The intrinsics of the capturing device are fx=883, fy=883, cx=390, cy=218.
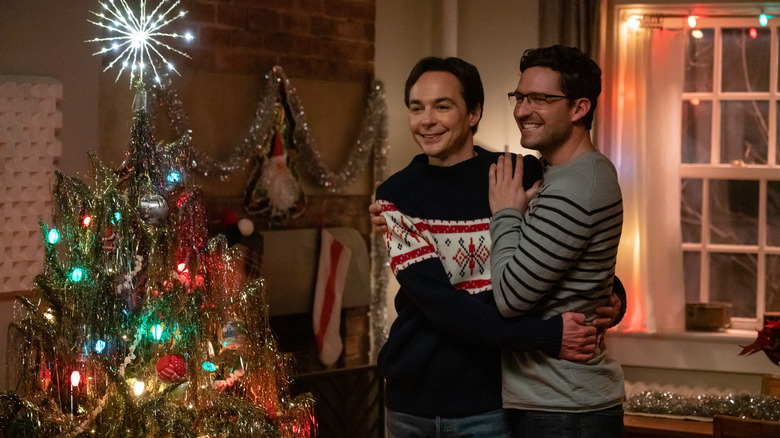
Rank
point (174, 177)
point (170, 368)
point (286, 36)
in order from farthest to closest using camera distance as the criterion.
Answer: point (286, 36)
point (174, 177)
point (170, 368)

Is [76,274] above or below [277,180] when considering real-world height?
below

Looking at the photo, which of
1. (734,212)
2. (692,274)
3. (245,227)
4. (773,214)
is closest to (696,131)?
(734,212)

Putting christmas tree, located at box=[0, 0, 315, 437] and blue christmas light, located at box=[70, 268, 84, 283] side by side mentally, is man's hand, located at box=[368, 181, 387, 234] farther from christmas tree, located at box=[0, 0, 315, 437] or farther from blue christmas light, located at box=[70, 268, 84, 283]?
blue christmas light, located at box=[70, 268, 84, 283]

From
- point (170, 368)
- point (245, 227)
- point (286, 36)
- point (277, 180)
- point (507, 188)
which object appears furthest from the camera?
point (286, 36)

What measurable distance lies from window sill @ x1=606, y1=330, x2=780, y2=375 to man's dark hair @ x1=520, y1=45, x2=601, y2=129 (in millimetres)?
2763

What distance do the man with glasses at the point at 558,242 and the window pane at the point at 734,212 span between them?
9.42 ft

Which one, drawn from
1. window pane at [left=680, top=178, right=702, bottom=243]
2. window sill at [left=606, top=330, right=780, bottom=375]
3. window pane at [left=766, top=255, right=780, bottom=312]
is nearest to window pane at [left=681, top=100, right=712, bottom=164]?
window pane at [left=680, top=178, right=702, bottom=243]

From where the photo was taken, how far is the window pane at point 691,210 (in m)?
4.64

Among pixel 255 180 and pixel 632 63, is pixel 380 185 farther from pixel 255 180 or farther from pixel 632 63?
pixel 632 63

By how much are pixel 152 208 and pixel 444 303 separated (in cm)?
114

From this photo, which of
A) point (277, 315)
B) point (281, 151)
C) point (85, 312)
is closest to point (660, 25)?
point (281, 151)

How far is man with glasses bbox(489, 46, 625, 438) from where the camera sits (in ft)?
6.04

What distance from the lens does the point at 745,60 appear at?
454cm

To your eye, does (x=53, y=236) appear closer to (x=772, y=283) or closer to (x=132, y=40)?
(x=132, y=40)
